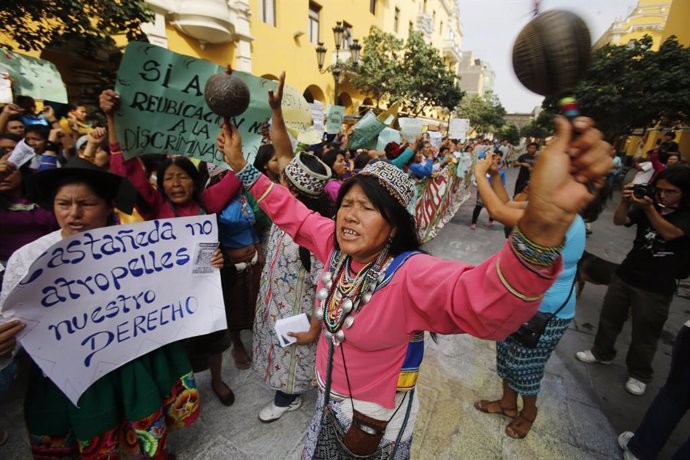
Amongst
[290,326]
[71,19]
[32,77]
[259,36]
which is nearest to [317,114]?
[71,19]

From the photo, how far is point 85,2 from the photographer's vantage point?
3598 mm

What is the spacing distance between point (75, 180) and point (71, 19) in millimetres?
3303

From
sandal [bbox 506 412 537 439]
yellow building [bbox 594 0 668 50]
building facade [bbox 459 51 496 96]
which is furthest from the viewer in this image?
building facade [bbox 459 51 496 96]

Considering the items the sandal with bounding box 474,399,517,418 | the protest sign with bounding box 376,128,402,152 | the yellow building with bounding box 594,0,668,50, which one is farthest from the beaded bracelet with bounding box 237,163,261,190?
the yellow building with bounding box 594,0,668,50

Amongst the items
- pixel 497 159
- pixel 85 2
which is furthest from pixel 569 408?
pixel 85 2

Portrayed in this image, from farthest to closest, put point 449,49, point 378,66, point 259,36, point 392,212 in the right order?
point 449,49 < point 378,66 < point 259,36 < point 392,212

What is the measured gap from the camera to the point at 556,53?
80cm

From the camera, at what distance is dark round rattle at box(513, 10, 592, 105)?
31.4 inches

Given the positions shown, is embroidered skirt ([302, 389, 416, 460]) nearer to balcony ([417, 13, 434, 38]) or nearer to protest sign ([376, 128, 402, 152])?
protest sign ([376, 128, 402, 152])

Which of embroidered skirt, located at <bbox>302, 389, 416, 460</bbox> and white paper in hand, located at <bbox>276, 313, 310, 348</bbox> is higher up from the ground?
white paper in hand, located at <bbox>276, 313, 310, 348</bbox>

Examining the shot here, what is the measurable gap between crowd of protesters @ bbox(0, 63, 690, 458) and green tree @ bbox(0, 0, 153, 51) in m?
1.35

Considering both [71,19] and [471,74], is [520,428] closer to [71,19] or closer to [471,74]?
[71,19]

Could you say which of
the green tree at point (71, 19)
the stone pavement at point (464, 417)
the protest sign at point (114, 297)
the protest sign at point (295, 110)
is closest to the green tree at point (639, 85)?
the protest sign at point (295, 110)

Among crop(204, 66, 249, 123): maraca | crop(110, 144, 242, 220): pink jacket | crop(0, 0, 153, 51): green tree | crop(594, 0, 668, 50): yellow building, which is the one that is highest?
crop(594, 0, 668, 50): yellow building
